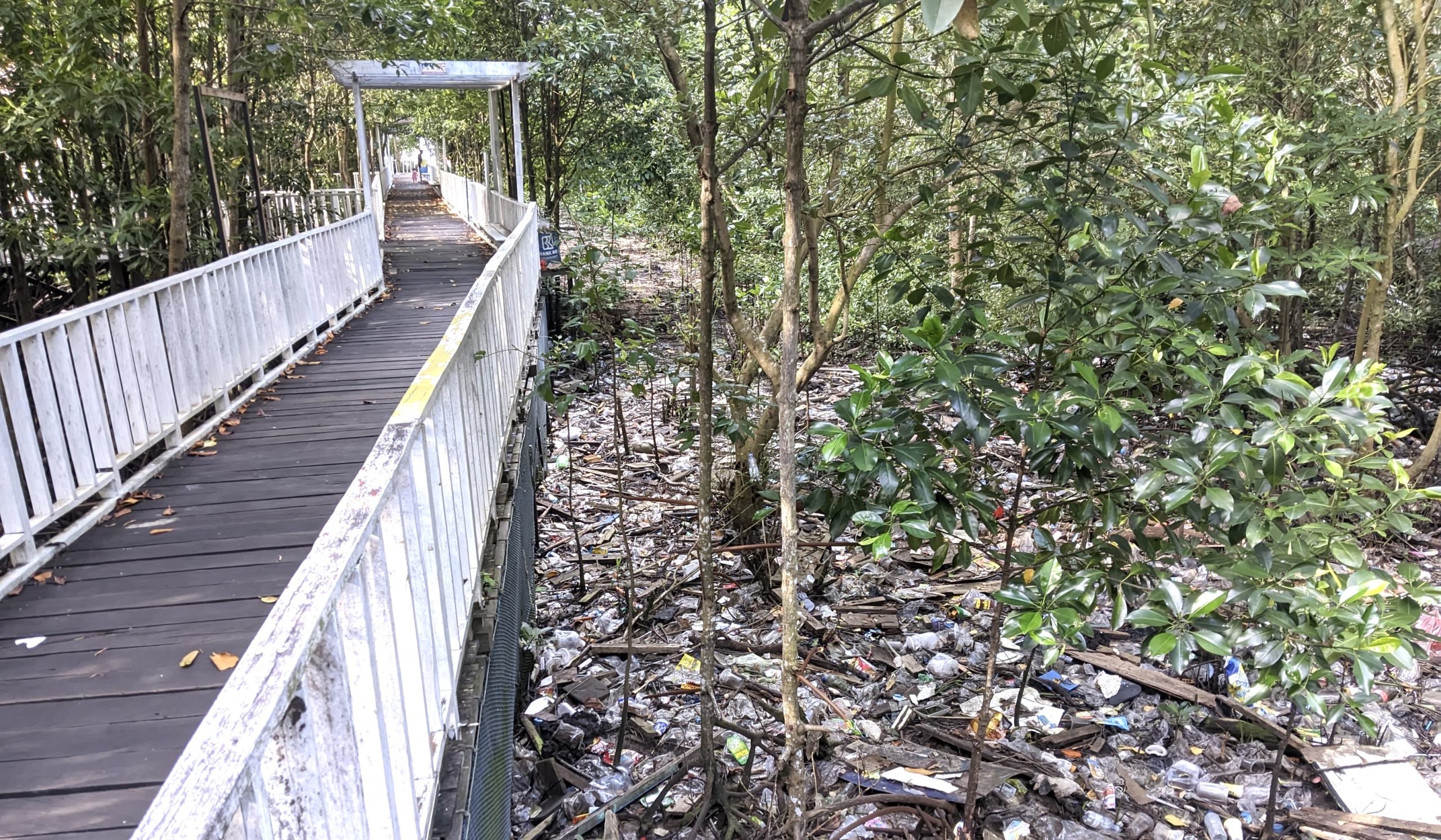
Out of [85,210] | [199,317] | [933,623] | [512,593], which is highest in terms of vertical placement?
[85,210]

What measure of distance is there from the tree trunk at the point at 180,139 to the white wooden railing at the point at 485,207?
489 centimetres

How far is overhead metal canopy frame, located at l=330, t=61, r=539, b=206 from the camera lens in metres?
14.1

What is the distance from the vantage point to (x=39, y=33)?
8.62 m

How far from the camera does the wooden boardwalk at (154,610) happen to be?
3010 millimetres

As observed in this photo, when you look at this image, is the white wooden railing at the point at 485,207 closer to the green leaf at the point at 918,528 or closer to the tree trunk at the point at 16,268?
the tree trunk at the point at 16,268

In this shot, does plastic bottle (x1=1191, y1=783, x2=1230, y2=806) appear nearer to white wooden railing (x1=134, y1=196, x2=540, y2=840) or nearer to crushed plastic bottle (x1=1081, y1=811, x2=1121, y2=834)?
crushed plastic bottle (x1=1081, y1=811, x2=1121, y2=834)

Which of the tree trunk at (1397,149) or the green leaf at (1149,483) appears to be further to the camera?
the tree trunk at (1397,149)

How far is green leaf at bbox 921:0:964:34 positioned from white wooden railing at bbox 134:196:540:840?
1511mm

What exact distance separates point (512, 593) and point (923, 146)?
14.9 ft

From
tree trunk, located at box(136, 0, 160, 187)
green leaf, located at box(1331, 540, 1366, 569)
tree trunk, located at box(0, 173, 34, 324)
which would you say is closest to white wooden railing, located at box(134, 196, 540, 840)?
green leaf, located at box(1331, 540, 1366, 569)

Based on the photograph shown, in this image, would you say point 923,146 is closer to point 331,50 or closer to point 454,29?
point 454,29

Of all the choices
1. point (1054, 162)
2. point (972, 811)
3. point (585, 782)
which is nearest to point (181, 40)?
point (585, 782)

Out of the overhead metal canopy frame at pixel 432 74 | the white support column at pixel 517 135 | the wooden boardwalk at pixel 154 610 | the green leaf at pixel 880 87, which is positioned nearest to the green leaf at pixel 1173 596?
the green leaf at pixel 880 87

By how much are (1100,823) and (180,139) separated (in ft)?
27.6
